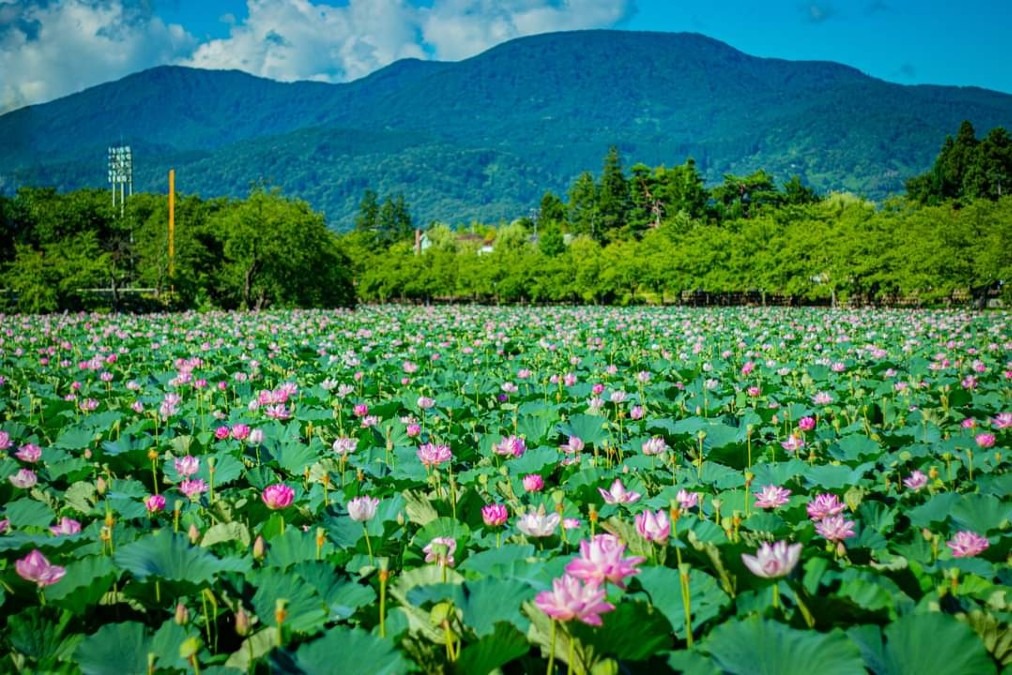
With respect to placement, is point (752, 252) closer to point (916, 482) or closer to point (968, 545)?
point (916, 482)

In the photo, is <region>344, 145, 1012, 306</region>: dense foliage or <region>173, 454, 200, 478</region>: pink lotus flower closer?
<region>173, 454, 200, 478</region>: pink lotus flower

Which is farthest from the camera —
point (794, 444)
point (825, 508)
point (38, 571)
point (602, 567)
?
point (794, 444)

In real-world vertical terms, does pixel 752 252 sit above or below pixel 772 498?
above

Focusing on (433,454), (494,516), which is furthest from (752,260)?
(494,516)

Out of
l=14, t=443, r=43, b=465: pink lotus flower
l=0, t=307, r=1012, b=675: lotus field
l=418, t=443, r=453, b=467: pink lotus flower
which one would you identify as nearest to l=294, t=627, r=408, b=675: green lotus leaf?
l=0, t=307, r=1012, b=675: lotus field

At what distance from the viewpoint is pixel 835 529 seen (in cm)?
197

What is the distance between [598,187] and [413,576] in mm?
69106

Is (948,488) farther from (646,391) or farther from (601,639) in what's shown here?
(646,391)

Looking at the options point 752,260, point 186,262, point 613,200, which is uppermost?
point 613,200

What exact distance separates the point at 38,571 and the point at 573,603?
1235 mm

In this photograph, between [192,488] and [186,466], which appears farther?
[186,466]

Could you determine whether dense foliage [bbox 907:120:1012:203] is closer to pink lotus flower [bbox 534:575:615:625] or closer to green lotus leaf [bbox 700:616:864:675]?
green lotus leaf [bbox 700:616:864:675]

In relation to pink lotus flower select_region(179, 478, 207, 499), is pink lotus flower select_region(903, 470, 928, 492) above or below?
above

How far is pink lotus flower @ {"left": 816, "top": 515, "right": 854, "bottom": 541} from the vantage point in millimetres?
1961
